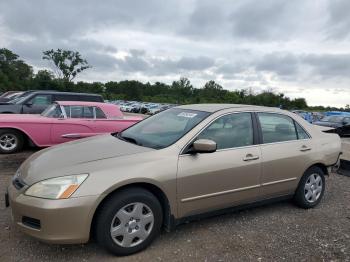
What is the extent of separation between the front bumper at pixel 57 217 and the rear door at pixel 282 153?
2.32 meters

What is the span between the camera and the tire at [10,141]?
8141 millimetres

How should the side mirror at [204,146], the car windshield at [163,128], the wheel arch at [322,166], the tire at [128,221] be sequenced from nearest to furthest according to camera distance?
the tire at [128,221]
the side mirror at [204,146]
the car windshield at [163,128]
the wheel arch at [322,166]

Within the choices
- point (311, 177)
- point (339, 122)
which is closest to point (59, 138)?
point (311, 177)

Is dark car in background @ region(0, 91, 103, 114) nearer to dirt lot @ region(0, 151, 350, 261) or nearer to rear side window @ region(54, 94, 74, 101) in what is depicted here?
rear side window @ region(54, 94, 74, 101)

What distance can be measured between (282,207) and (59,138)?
5.45 m

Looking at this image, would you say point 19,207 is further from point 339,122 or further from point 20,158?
point 339,122

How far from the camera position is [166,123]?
4.51 metres

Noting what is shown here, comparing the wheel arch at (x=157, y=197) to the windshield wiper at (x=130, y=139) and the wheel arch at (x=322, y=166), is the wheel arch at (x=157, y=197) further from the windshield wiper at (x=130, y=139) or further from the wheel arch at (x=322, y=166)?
the wheel arch at (x=322, y=166)

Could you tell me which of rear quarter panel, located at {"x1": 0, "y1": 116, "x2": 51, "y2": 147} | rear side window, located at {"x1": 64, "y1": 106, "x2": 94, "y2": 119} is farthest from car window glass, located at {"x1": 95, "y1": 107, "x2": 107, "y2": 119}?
rear quarter panel, located at {"x1": 0, "y1": 116, "x2": 51, "y2": 147}

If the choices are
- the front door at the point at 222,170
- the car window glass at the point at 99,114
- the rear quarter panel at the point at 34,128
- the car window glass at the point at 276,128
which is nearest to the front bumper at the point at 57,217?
the front door at the point at 222,170

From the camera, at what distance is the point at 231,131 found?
4.33 meters

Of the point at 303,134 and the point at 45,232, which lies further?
→ the point at 303,134

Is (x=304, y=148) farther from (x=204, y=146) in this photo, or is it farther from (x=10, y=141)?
(x=10, y=141)

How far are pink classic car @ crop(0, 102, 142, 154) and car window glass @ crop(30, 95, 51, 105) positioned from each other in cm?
491
